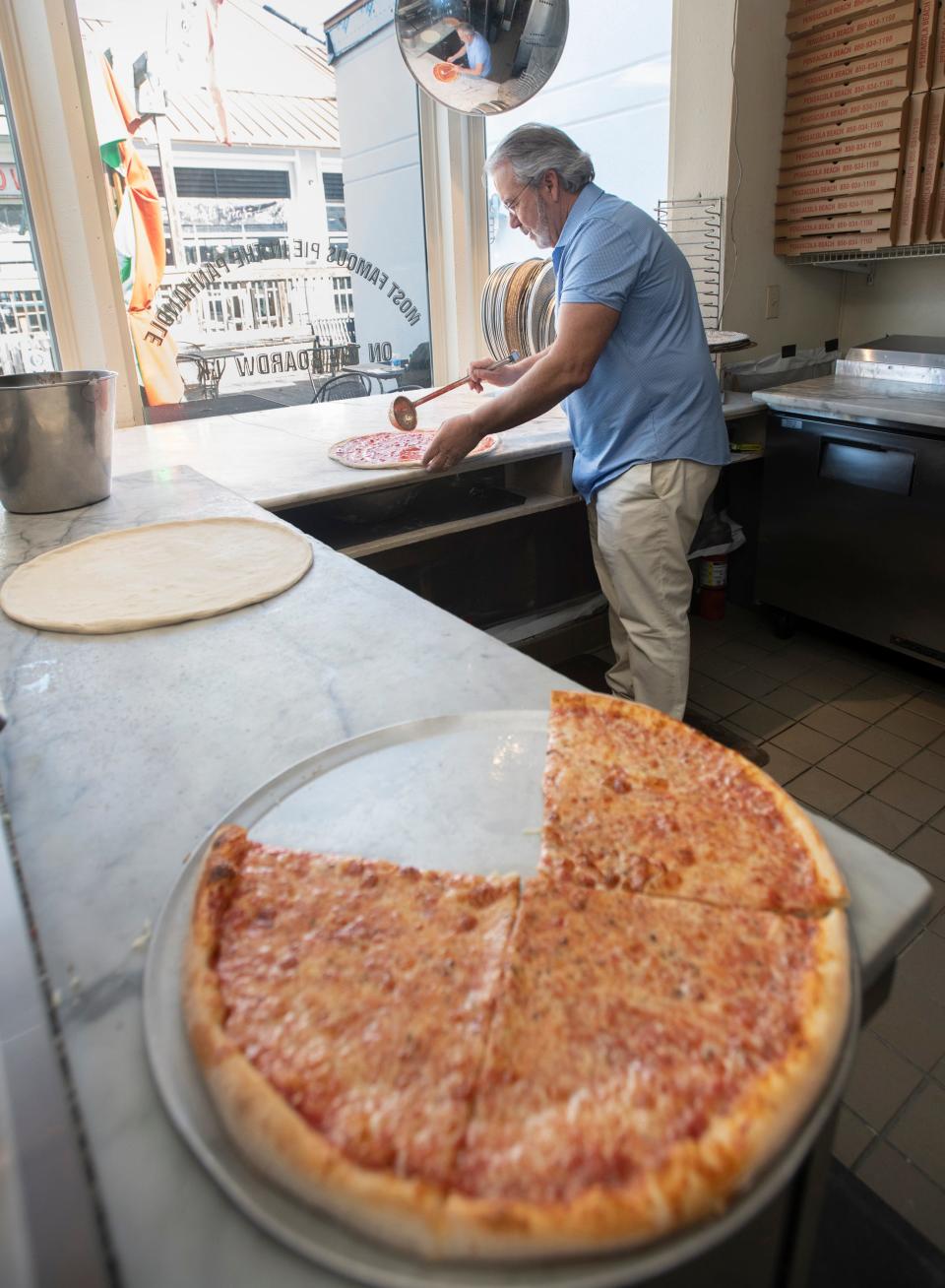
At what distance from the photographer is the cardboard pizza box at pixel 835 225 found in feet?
9.53

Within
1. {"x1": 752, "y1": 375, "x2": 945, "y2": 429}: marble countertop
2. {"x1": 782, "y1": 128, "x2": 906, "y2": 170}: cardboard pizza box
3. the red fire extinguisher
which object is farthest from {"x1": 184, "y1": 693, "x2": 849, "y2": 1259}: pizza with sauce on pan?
{"x1": 782, "y1": 128, "x2": 906, "y2": 170}: cardboard pizza box

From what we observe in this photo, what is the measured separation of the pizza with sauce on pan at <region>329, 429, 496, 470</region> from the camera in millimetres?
2216

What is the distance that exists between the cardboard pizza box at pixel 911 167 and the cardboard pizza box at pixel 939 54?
5cm

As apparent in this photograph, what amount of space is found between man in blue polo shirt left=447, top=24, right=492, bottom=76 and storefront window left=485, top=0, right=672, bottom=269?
1.36 metres

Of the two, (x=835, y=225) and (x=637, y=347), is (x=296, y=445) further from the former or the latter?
(x=835, y=225)

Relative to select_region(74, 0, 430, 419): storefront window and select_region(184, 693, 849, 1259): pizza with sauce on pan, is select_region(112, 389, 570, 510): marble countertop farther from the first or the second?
select_region(184, 693, 849, 1259): pizza with sauce on pan

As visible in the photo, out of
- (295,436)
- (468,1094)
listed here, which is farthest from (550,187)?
(468,1094)

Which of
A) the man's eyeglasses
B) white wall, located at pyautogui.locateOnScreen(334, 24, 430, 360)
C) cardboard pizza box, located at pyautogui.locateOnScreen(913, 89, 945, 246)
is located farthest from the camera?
white wall, located at pyautogui.locateOnScreen(334, 24, 430, 360)

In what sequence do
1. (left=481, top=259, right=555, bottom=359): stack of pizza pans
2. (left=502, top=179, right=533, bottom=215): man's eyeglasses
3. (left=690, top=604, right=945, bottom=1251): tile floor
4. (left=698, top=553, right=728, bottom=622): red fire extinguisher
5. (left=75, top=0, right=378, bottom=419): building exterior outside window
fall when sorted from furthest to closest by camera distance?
(left=698, top=553, right=728, bottom=622): red fire extinguisher → (left=481, top=259, right=555, bottom=359): stack of pizza pans → (left=75, top=0, right=378, bottom=419): building exterior outside window → (left=502, top=179, right=533, bottom=215): man's eyeglasses → (left=690, top=604, right=945, bottom=1251): tile floor

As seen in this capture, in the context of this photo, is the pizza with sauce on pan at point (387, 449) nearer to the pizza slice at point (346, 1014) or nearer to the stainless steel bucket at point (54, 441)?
the stainless steel bucket at point (54, 441)

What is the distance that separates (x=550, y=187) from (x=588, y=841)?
201 centimetres

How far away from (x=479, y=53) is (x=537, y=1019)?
6.71ft

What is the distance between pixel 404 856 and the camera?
2.47ft

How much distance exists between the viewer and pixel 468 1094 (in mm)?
539
